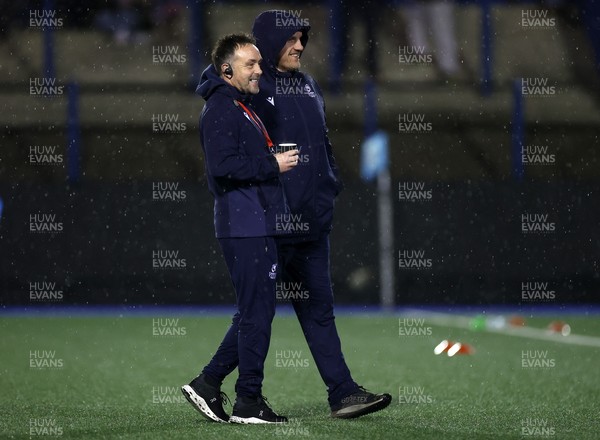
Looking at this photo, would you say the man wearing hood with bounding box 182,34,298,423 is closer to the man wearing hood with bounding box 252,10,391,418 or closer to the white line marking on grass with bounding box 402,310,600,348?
the man wearing hood with bounding box 252,10,391,418

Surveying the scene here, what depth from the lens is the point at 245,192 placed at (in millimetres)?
6688

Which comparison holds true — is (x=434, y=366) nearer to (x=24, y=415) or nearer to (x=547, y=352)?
(x=547, y=352)

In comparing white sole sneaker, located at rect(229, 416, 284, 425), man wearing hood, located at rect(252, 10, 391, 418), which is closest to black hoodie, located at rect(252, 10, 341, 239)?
man wearing hood, located at rect(252, 10, 391, 418)

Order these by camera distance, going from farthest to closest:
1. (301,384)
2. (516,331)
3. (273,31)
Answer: (516,331), (301,384), (273,31)

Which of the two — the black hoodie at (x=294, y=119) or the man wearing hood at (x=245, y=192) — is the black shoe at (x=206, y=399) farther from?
the black hoodie at (x=294, y=119)

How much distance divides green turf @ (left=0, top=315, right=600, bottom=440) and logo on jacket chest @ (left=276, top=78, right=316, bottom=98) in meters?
1.80

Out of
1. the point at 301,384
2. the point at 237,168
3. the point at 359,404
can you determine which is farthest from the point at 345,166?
the point at 237,168

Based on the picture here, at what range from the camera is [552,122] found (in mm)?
20531

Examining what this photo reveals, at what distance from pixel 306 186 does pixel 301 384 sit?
90.1 inches

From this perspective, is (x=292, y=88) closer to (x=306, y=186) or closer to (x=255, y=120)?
(x=255, y=120)

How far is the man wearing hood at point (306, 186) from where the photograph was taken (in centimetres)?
693

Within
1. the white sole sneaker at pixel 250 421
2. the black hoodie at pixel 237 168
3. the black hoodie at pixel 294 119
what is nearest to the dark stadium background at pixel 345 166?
the black hoodie at pixel 294 119

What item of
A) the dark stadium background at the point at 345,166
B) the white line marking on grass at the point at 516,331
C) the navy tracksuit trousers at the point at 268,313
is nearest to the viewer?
the navy tracksuit trousers at the point at 268,313

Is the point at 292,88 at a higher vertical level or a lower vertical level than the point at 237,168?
higher
